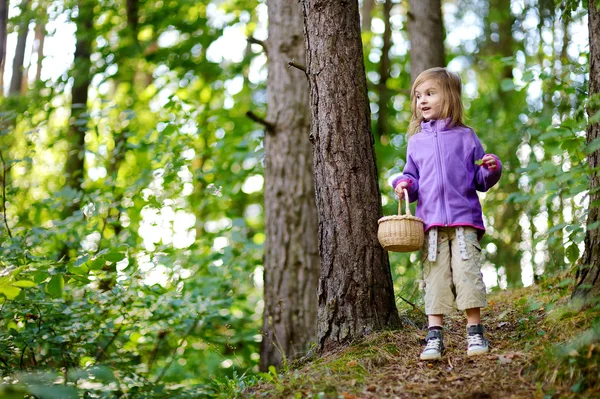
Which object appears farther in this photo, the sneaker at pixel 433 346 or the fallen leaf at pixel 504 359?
the sneaker at pixel 433 346

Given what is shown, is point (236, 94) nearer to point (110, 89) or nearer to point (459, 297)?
point (110, 89)

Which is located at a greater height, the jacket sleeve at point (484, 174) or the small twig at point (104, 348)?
the jacket sleeve at point (484, 174)

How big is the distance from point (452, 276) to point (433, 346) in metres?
0.48

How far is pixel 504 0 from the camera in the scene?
10.0 meters

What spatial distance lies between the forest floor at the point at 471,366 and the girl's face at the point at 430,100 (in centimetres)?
138

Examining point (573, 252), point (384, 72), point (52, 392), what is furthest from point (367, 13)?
point (52, 392)

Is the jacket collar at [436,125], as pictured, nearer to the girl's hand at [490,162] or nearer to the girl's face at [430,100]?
the girl's face at [430,100]

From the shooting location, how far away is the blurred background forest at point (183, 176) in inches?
185

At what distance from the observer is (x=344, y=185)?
3893mm

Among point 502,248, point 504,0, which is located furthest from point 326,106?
point 504,0

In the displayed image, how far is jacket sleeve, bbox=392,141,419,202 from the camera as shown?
13.0ft

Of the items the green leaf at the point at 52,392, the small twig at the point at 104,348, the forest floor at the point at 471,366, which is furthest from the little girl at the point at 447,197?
the small twig at the point at 104,348

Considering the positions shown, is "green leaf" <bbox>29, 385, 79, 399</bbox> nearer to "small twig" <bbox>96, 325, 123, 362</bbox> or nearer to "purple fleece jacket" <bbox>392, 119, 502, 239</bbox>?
"purple fleece jacket" <bbox>392, 119, 502, 239</bbox>

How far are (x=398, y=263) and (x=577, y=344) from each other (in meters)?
4.43
